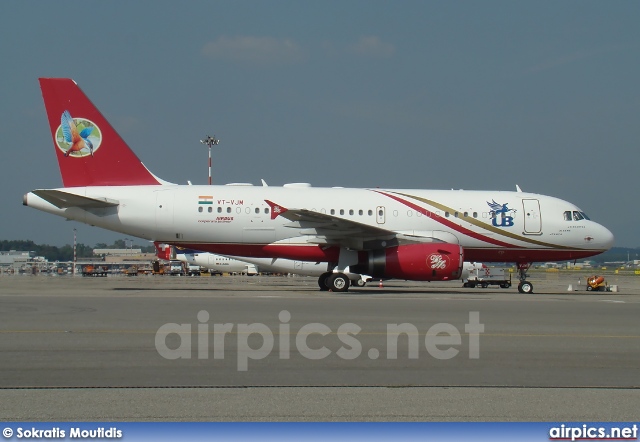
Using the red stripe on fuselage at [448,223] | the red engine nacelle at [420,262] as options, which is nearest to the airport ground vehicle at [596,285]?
the red stripe on fuselage at [448,223]

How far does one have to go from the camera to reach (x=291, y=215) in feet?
74.8

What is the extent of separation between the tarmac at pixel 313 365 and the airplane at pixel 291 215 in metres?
9.45

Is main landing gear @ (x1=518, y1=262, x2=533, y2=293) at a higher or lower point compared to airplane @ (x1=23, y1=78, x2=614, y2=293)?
lower

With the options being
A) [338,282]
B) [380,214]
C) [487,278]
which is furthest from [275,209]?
[487,278]

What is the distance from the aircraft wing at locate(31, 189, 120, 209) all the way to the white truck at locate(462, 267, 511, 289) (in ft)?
65.7

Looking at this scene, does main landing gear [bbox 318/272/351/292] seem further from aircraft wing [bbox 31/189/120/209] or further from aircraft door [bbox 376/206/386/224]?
aircraft wing [bbox 31/189/120/209]

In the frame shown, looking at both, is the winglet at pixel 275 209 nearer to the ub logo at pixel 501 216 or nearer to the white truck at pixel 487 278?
the ub logo at pixel 501 216

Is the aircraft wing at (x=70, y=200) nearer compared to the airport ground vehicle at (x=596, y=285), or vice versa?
the aircraft wing at (x=70, y=200)

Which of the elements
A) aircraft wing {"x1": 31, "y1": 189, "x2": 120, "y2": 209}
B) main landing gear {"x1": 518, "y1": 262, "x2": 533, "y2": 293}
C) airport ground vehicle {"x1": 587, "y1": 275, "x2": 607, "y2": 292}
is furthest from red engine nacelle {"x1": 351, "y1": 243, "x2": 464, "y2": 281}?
airport ground vehicle {"x1": 587, "y1": 275, "x2": 607, "y2": 292}

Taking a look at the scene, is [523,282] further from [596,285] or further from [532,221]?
[596,285]

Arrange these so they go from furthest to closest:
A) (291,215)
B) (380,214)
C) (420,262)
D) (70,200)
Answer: (380,214)
(70,200)
(291,215)
(420,262)

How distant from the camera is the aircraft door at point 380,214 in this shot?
25.0m

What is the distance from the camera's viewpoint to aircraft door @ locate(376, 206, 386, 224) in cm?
2505

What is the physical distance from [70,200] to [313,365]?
1768cm
